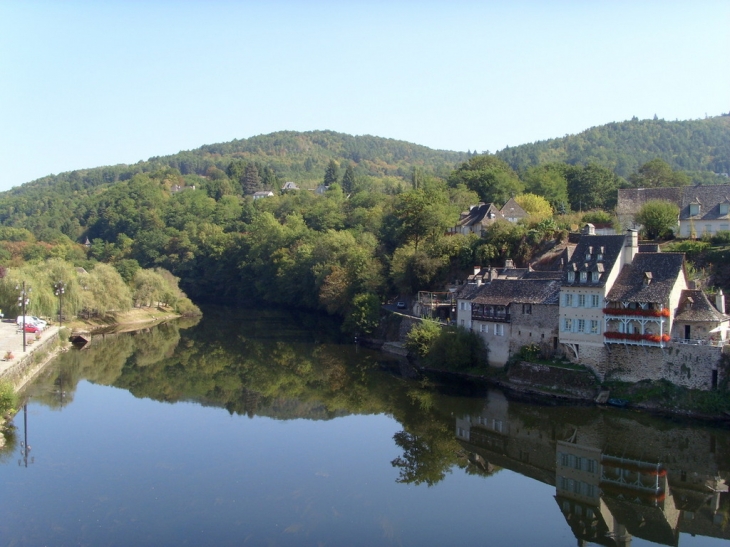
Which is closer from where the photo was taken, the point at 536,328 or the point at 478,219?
the point at 536,328

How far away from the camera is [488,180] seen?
278 feet

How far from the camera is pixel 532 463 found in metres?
30.7

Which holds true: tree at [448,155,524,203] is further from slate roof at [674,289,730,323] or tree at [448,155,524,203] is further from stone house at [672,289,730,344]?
stone house at [672,289,730,344]

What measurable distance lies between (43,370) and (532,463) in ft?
106

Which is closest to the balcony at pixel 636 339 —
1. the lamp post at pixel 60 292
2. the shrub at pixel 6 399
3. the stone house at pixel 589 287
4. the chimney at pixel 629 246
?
the stone house at pixel 589 287

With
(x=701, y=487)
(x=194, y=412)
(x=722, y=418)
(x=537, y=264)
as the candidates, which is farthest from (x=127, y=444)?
(x=537, y=264)

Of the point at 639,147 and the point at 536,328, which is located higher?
the point at 639,147

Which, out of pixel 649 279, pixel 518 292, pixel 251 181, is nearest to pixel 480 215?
pixel 518 292

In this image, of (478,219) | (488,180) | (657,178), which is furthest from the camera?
(488,180)

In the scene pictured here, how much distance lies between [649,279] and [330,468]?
19.4 m

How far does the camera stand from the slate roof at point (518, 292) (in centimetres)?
4234

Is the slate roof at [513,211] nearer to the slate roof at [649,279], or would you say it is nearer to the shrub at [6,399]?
the slate roof at [649,279]

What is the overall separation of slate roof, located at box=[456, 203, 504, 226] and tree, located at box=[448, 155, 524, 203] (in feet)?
32.8

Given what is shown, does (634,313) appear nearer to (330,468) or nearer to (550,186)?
(330,468)
